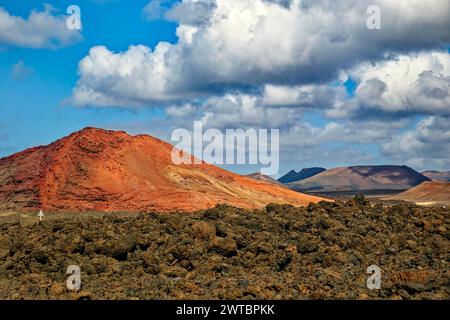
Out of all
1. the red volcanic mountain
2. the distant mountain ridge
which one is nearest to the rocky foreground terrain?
the red volcanic mountain

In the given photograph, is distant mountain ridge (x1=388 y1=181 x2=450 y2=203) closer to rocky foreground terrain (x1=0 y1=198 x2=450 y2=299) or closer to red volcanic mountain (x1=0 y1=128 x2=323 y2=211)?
red volcanic mountain (x1=0 y1=128 x2=323 y2=211)

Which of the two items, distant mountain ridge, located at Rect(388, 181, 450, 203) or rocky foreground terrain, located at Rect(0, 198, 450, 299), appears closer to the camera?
rocky foreground terrain, located at Rect(0, 198, 450, 299)

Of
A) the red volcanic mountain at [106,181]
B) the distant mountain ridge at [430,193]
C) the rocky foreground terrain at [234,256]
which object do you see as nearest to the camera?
the rocky foreground terrain at [234,256]

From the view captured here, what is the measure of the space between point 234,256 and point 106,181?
94.6ft

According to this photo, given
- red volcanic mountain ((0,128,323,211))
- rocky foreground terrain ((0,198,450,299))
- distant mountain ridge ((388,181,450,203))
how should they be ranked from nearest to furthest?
rocky foreground terrain ((0,198,450,299)) → red volcanic mountain ((0,128,323,211)) → distant mountain ridge ((388,181,450,203))

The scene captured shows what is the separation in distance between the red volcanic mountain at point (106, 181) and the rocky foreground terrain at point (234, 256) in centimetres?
2084

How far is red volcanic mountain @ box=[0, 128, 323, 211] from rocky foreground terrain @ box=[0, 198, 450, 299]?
2084cm

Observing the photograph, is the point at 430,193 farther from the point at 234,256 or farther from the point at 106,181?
the point at 234,256

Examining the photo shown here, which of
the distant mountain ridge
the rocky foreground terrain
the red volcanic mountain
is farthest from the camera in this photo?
the distant mountain ridge

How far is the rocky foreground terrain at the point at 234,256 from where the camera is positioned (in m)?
12.0

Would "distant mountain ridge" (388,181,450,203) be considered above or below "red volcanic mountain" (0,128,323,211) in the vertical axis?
above

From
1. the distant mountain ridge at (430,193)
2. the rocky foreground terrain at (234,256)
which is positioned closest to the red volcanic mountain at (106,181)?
the rocky foreground terrain at (234,256)

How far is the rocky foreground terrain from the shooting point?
11969 millimetres

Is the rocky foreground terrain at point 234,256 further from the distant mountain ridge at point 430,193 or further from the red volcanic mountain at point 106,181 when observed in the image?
the distant mountain ridge at point 430,193
